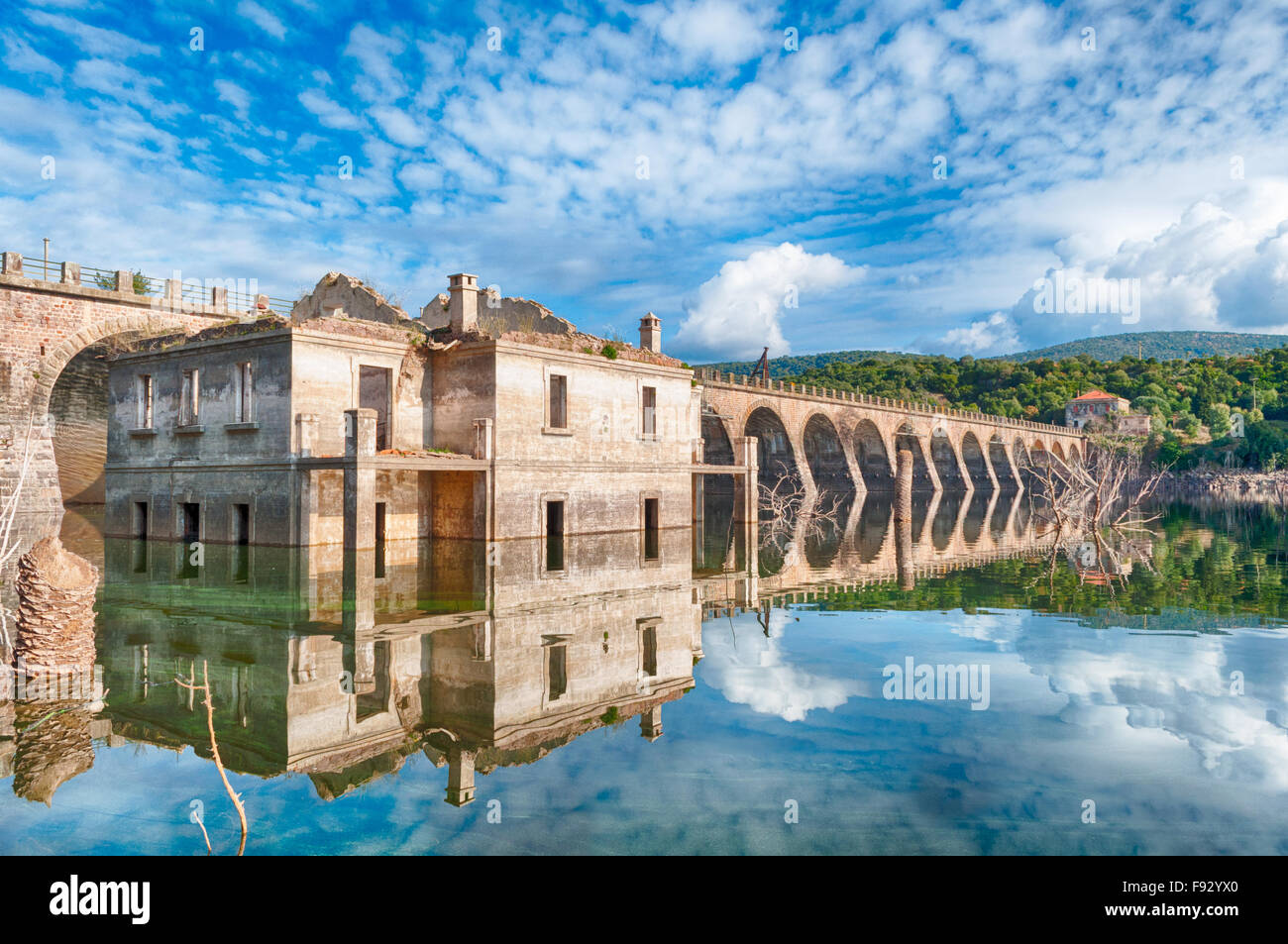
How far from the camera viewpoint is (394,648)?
→ 400 inches

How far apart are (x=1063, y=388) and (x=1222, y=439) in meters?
29.6

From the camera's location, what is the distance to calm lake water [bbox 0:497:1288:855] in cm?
536

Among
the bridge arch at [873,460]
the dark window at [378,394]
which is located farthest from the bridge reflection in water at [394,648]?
the bridge arch at [873,460]

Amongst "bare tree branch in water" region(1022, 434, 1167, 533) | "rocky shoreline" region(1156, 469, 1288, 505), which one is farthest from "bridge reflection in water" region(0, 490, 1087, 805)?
"rocky shoreline" region(1156, 469, 1288, 505)

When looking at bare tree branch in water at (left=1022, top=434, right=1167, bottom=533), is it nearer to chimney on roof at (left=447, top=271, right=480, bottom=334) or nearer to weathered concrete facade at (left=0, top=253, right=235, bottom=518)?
chimney on roof at (left=447, top=271, right=480, bottom=334)

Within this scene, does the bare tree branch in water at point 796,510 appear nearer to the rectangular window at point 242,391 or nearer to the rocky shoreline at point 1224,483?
the rectangular window at point 242,391

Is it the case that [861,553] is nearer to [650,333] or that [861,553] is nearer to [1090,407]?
[650,333]

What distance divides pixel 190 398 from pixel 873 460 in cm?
5369

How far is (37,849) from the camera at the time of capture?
4883 millimetres

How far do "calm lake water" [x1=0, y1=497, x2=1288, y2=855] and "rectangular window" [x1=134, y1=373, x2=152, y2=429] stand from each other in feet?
30.3

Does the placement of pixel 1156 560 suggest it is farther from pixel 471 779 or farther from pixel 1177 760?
pixel 471 779

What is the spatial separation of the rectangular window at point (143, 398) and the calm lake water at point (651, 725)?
922cm

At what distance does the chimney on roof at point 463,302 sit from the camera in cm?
2259

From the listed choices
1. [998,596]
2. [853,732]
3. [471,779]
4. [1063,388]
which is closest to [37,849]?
[471,779]
